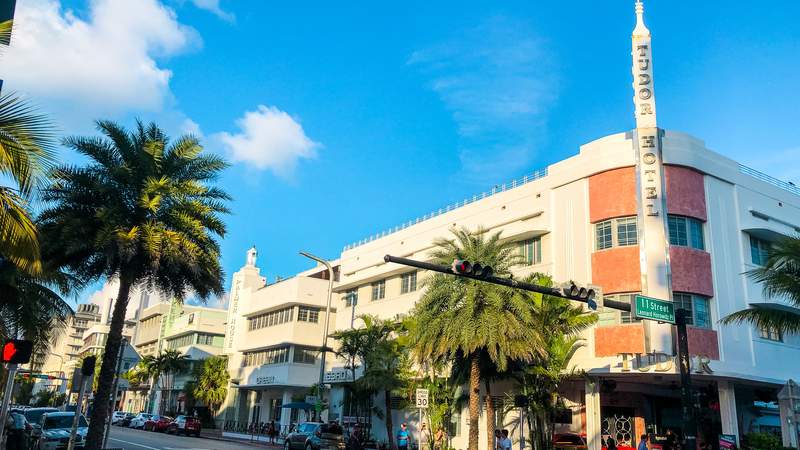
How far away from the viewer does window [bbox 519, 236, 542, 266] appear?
31.9 meters

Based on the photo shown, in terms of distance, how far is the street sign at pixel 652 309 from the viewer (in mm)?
15305

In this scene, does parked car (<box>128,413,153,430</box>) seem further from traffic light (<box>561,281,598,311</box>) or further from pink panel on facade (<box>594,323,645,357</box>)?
traffic light (<box>561,281,598,311</box>)

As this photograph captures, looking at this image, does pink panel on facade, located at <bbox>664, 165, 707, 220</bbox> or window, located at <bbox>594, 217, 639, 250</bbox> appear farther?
window, located at <bbox>594, 217, 639, 250</bbox>

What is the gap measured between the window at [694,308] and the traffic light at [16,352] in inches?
928

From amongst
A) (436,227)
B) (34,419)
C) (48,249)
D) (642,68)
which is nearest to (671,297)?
(642,68)

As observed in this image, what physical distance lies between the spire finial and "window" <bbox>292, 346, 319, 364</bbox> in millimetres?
31917

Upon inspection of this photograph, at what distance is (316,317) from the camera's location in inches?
1987

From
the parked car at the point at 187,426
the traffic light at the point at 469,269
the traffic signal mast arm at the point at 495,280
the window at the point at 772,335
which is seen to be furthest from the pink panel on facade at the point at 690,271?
the parked car at the point at 187,426

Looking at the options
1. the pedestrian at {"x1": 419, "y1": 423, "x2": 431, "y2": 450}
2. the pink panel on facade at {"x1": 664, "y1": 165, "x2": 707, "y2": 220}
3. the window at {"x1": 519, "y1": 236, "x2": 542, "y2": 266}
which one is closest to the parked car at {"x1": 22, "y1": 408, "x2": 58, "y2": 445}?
the pedestrian at {"x1": 419, "y1": 423, "x2": 431, "y2": 450}

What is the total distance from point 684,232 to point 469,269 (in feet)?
58.3

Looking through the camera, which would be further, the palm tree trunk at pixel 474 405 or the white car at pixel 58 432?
the palm tree trunk at pixel 474 405

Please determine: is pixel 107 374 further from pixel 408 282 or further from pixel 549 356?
pixel 408 282

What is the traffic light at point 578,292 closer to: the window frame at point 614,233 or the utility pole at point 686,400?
the utility pole at point 686,400

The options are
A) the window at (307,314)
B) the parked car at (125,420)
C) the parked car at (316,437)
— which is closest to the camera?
the parked car at (316,437)
